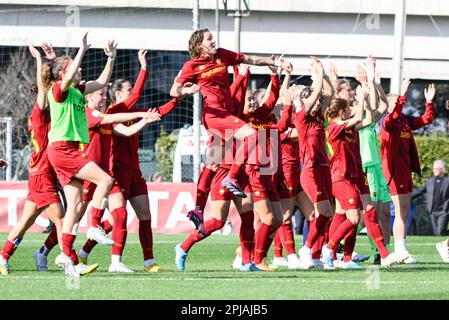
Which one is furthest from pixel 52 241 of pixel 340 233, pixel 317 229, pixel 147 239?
pixel 340 233

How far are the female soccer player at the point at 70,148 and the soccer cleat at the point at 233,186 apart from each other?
143 centimetres

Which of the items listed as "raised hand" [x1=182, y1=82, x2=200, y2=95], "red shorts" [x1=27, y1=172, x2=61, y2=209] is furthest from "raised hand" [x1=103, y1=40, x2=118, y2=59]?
"red shorts" [x1=27, y1=172, x2=61, y2=209]

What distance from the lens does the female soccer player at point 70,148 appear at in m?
11.2

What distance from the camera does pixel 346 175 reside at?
44.4 ft

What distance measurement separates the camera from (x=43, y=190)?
1272 centimetres

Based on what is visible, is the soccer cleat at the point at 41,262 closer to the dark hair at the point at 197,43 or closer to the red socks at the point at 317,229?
the dark hair at the point at 197,43

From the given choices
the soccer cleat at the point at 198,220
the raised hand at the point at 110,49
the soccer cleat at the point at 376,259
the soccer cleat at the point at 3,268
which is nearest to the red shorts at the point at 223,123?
the soccer cleat at the point at 198,220

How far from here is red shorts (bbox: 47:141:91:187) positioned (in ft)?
37.1

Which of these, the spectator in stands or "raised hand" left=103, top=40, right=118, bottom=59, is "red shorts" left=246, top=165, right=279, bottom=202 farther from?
the spectator in stands

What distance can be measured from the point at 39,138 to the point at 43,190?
1.83ft

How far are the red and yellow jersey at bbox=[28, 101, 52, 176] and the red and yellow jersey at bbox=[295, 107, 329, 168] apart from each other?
2917mm
